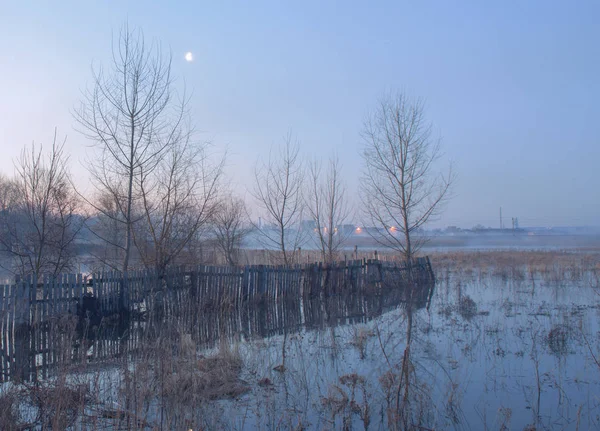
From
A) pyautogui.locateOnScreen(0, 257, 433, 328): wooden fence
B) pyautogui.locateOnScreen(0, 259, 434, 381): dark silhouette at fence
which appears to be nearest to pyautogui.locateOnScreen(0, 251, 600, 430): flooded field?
pyautogui.locateOnScreen(0, 259, 434, 381): dark silhouette at fence

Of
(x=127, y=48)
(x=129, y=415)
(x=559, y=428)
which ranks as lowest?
(x=559, y=428)

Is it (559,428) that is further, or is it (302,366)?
(302,366)

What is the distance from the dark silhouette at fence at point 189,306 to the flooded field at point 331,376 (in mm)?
151

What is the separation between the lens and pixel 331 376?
6797 mm

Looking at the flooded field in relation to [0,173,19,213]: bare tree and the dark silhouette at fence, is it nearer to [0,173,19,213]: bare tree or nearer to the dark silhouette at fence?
the dark silhouette at fence

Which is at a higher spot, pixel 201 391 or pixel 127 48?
pixel 127 48

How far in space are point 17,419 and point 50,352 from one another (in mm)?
3794

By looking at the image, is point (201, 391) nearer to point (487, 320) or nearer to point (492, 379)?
point (492, 379)

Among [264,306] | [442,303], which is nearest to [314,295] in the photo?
[264,306]

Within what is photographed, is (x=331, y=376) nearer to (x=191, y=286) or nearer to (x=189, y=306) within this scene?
(x=189, y=306)

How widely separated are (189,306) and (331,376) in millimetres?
6532

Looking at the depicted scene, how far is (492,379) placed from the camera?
6738 mm

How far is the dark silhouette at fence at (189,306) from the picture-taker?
8711 mm

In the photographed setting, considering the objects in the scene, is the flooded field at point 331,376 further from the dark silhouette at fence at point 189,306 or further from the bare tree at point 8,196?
the bare tree at point 8,196
